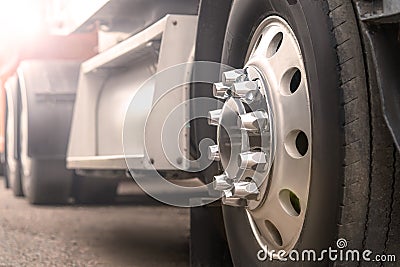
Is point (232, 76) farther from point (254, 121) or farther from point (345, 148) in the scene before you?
point (345, 148)

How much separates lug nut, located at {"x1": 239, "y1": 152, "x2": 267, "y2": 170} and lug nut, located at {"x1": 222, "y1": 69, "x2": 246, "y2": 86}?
0.59ft

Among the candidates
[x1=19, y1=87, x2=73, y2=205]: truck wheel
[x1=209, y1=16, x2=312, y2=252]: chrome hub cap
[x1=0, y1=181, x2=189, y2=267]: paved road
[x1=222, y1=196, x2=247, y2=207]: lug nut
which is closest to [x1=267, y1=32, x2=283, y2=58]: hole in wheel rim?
[x1=209, y1=16, x2=312, y2=252]: chrome hub cap

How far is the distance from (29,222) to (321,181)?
2.99m

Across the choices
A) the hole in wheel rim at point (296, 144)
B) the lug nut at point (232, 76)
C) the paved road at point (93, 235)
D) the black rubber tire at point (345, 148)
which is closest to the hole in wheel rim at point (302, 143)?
Result: the hole in wheel rim at point (296, 144)

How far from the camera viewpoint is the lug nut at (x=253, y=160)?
170cm

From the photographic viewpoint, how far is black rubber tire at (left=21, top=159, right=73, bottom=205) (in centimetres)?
493

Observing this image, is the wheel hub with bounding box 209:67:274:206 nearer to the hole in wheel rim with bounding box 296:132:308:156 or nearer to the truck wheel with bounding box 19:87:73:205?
the hole in wheel rim with bounding box 296:132:308:156

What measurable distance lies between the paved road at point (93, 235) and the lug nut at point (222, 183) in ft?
3.63

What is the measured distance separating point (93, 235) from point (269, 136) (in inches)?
89.1

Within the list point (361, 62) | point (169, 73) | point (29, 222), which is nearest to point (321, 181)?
point (361, 62)

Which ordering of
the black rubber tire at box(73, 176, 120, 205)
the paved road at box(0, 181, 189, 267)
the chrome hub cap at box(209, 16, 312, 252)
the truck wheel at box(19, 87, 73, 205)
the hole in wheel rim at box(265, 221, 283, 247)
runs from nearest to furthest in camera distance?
the chrome hub cap at box(209, 16, 312, 252) < the hole in wheel rim at box(265, 221, 283, 247) < the paved road at box(0, 181, 189, 267) < the truck wheel at box(19, 87, 73, 205) < the black rubber tire at box(73, 176, 120, 205)

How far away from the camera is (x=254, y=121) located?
67.5 inches
